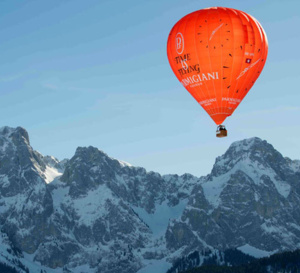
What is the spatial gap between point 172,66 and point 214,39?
35.8ft

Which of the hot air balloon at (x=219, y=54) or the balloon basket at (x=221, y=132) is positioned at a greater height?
the hot air balloon at (x=219, y=54)

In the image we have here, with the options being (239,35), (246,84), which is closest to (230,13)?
(239,35)

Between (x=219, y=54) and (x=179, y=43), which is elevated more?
(x=179, y=43)

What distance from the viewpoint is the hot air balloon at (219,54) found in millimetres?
104250

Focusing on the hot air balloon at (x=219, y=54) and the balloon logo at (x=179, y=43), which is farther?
the balloon logo at (x=179, y=43)

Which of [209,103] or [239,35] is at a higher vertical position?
[239,35]

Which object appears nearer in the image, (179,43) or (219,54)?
(219,54)

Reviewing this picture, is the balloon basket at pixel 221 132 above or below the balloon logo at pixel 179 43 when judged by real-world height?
below

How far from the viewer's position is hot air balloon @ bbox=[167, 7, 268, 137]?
104250mm

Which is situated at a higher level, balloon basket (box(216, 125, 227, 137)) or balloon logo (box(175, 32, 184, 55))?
balloon logo (box(175, 32, 184, 55))

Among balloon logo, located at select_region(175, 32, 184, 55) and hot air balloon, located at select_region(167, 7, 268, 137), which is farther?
balloon logo, located at select_region(175, 32, 184, 55)

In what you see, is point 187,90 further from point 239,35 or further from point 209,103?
point 239,35

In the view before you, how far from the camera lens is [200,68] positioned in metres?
107

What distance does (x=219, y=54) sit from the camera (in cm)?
10494
